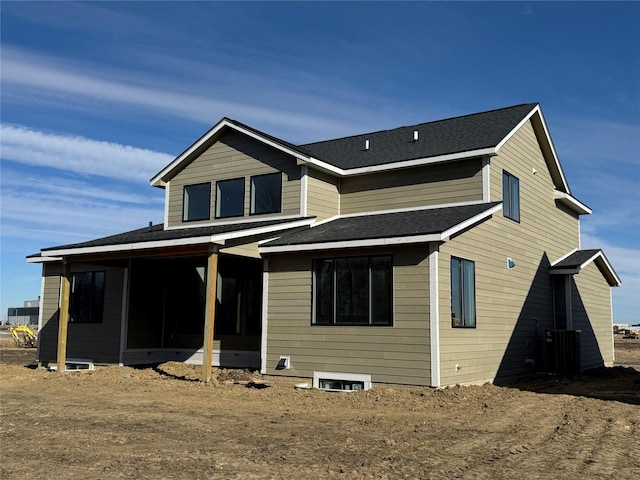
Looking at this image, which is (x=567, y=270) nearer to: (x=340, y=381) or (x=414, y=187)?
(x=414, y=187)

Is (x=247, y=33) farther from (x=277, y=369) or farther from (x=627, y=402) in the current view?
(x=627, y=402)

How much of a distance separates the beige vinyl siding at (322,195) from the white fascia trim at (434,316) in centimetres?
474

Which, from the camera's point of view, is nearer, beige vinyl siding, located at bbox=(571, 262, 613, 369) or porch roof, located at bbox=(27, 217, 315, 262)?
porch roof, located at bbox=(27, 217, 315, 262)

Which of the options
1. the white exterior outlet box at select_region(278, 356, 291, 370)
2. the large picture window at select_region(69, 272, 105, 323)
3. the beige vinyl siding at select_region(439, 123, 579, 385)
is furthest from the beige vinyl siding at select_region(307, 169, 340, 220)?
the large picture window at select_region(69, 272, 105, 323)

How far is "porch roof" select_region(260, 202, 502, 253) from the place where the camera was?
1237 cm

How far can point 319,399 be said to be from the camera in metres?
12.1

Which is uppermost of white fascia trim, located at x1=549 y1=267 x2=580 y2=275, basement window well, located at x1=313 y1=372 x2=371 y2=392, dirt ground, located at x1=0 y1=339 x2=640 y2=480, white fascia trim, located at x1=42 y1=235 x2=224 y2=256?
white fascia trim, located at x1=42 y1=235 x2=224 y2=256

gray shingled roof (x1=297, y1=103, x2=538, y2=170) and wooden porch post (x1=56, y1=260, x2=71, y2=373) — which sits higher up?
gray shingled roof (x1=297, y1=103, x2=538, y2=170)

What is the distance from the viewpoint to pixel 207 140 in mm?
17891

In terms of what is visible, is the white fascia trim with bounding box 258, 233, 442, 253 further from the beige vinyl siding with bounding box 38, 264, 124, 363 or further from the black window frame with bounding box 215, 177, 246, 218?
the beige vinyl siding with bounding box 38, 264, 124, 363

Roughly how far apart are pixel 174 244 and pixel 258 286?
378cm

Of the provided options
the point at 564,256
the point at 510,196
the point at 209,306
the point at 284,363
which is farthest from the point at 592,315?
the point at 209,306

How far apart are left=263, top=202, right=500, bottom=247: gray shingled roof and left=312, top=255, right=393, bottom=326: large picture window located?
1.89 feet

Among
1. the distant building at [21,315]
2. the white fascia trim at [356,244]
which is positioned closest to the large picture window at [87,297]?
the white fascia trim at [356,244]
